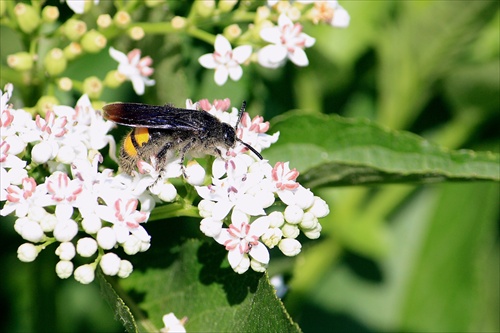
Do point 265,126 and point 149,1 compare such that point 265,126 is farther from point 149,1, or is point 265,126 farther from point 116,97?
point 116,97

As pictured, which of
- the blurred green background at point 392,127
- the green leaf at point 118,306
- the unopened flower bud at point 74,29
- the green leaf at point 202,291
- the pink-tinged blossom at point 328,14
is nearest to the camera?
the green leaf at point 118,306

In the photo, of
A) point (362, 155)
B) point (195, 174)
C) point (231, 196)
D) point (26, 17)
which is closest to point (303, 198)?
point (231, 196)

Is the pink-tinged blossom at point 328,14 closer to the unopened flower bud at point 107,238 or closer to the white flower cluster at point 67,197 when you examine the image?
the white flower cluster at point 67,197

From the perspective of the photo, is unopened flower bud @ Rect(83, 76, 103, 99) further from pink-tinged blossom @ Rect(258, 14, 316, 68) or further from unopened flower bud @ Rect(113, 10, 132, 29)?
pink-tinged blossom @ Rect(258, 14, 316, 68)

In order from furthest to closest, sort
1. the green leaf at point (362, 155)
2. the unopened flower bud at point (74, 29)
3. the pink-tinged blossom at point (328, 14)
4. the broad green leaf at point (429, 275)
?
the broad green leaf at point (429, 275) < the pink-tinged blossom at point (328, 14) < the unopened flower bud at point (74, 29) < the green leaf at point (362, 155)

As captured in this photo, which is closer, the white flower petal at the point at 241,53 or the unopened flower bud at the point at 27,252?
the unopened flower bud at the point at 27,252

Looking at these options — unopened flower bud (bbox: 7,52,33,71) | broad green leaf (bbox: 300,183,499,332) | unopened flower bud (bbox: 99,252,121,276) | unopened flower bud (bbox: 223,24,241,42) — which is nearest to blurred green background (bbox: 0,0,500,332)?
broad green leaf (bbox: 300,183,499,332)

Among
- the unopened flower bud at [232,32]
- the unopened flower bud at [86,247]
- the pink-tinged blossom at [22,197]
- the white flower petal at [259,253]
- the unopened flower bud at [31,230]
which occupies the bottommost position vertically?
the unopened flower bud at [86,247]

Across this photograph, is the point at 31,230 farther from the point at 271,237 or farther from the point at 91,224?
the point at 271,237

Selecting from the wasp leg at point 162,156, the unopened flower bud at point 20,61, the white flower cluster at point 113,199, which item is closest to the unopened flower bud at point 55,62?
the unopened flower bud at point 20,61
